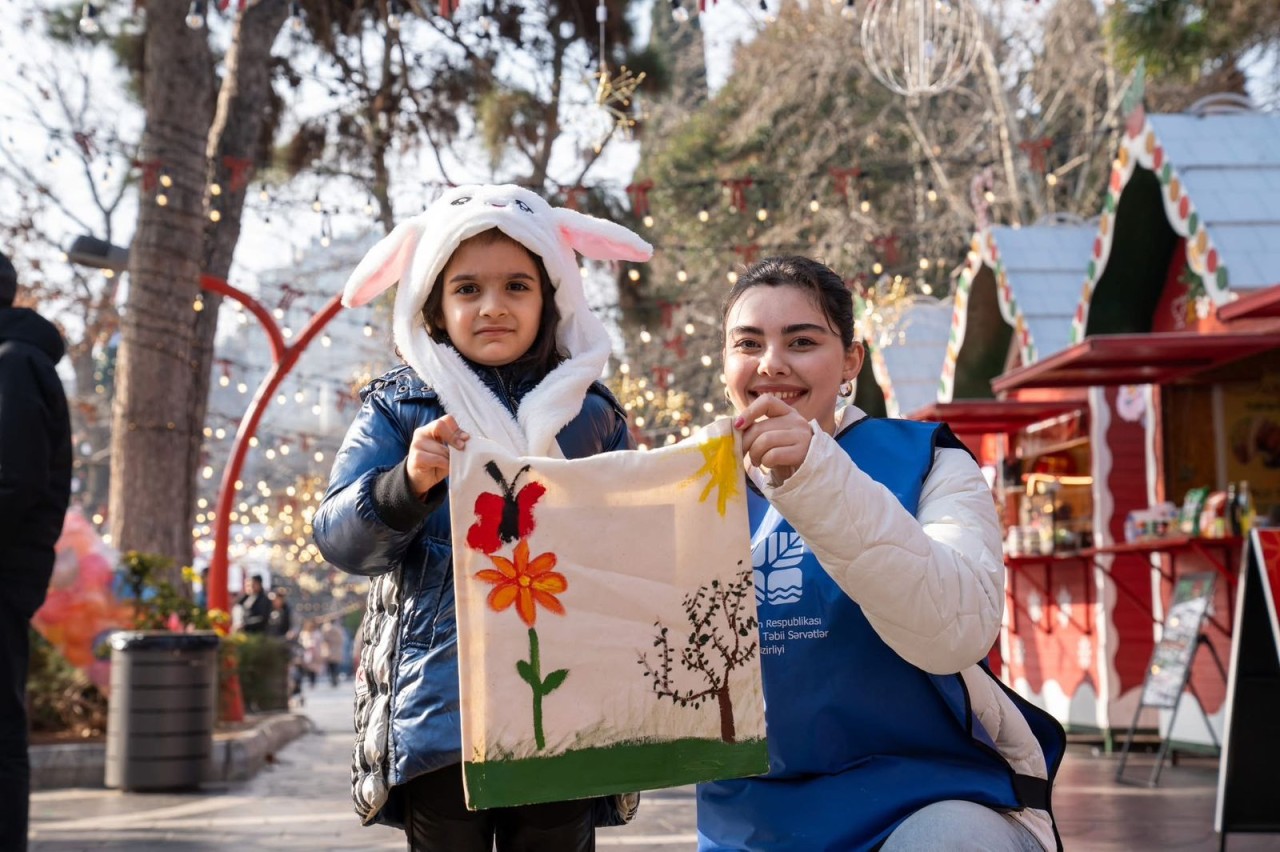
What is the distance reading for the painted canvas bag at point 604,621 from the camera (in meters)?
2.38

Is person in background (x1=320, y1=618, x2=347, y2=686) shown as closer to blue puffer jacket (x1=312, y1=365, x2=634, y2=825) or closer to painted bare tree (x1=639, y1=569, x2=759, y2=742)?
blue puffer jacket (x1=312, y1=365, x2=634, y2=825)

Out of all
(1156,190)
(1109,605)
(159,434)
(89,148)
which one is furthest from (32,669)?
(1156,190)

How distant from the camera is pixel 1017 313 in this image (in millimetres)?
13602

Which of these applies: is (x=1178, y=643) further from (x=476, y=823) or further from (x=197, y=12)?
(x=476, y=823)

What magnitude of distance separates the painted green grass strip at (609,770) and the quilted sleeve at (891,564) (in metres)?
0.30

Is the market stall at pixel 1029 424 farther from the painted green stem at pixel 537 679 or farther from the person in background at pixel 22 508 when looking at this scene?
the painted green stem at pixel 537 679

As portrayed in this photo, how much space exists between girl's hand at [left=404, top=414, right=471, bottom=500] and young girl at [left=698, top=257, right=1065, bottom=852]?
1.42 ft

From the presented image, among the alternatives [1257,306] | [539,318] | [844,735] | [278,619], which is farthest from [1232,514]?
[278,619]

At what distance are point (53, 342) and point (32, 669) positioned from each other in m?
6.99

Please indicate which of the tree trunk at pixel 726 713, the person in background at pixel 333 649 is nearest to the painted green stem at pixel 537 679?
the tree trunk at pixel 726 713

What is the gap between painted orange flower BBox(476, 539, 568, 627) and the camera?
2.40 metres

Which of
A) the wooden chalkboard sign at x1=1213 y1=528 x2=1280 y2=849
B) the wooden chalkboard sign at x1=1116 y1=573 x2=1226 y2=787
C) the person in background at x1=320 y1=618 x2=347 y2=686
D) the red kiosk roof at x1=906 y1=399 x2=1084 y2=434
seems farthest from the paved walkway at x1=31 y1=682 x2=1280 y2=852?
the person in background at x1=320 y1=618 x2=347 y2=686

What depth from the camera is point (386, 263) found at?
3057 mm

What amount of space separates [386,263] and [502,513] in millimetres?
810
